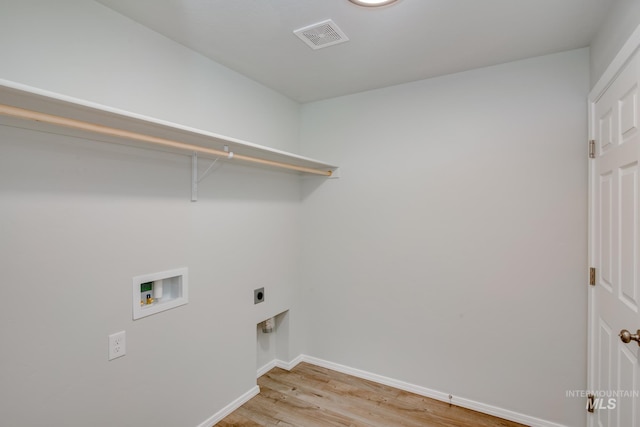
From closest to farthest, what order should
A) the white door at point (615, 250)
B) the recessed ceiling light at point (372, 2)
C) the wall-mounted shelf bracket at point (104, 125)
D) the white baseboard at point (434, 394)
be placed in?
the wall-mounted shelf bracket at point (104, 125)
the white door at point (615, 250)
the recessed ceiling light at point (372, 2)
the white baseboard at point (434, 394)

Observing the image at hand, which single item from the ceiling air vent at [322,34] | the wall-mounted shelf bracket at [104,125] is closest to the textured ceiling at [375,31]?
the ceiling air vent at [322,34]

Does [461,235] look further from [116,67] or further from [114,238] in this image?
[116,67]

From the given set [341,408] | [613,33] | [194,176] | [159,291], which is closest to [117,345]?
[159,291]

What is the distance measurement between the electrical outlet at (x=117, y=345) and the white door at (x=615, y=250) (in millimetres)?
2362

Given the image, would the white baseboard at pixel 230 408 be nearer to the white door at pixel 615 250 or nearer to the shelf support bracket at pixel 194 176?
the shelf support bracket at pixel 194 176

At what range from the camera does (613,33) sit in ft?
5.16

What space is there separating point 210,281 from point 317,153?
60.3 inches

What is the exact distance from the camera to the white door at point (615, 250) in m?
1.33

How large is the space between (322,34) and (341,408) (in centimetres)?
256

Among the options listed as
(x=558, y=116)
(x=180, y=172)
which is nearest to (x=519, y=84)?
(x=558, y=116)

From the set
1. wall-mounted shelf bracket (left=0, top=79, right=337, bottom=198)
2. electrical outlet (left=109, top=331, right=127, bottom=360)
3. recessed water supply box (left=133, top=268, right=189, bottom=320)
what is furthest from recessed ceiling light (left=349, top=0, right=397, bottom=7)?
electrical outlet (left=109, top=331, right=127, bottom=360)

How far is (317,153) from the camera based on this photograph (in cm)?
304

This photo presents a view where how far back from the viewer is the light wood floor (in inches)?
87.0

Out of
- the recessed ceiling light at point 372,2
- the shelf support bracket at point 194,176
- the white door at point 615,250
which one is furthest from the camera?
the shelf support bracket at point 194,176
